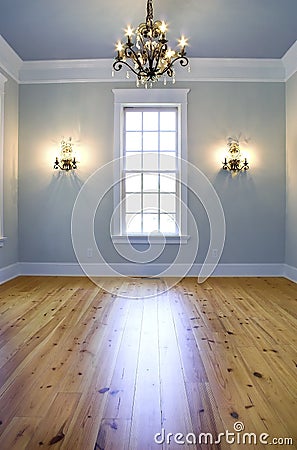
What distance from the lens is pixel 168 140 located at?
5.69 metres

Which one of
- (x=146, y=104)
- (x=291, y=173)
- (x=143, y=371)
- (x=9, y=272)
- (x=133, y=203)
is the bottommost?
(x=143, y=371)

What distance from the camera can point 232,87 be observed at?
18.3 feet

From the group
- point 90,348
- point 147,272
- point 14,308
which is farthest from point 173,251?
point 90,348

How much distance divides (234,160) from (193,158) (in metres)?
0.60

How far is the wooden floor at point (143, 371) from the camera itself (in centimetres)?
162

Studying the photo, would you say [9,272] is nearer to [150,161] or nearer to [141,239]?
[141,239]

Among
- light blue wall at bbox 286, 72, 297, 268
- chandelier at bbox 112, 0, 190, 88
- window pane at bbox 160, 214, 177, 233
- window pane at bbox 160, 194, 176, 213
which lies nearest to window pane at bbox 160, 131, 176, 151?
window pane at bbox 160, 194, 176, 213

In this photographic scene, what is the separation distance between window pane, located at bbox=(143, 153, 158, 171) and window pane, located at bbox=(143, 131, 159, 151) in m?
0.09

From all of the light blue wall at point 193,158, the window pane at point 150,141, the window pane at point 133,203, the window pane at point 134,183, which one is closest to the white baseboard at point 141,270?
the light blue wall at point 193,158

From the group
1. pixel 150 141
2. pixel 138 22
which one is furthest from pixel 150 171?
pixel 138 22

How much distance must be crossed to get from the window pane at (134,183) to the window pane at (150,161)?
0.20 m

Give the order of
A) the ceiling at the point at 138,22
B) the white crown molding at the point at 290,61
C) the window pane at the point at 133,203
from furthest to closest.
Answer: the window pane at the point at 133,203
the white crown molding at the point at 290,61
the ceiling at the point at 138,22

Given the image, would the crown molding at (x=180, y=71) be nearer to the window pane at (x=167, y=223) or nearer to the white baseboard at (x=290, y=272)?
the window pane at (x=167, y=223)

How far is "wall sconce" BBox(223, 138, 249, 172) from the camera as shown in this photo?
216 inches
